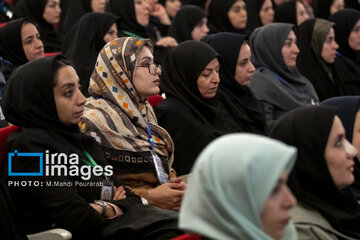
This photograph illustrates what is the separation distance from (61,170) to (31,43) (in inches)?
94.4

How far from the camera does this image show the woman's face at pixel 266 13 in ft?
25.5

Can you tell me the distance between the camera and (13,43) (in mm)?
4840

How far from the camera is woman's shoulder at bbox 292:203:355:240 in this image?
2.28 m

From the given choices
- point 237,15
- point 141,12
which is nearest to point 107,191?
point 141,12

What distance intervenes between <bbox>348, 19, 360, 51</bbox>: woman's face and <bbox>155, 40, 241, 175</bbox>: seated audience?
2.56 metres

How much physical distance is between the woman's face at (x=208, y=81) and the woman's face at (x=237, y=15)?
335 cm

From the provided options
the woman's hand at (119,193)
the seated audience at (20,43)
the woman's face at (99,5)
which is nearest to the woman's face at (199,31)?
the woman's face at (99,5)

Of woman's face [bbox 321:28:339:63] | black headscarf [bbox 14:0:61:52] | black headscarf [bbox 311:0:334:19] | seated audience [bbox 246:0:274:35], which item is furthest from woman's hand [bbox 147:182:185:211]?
black headscarf [bbox 311:0:334:19]

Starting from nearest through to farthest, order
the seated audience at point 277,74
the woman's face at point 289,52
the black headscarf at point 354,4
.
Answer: the seated audience at point 277,74
the woman's face at point 289,52
the black headscarf at point 354,4

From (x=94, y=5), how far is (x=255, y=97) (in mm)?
3372

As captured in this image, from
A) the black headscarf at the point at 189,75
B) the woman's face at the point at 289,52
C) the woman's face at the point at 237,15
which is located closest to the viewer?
the black headscarf at the point at 189,75

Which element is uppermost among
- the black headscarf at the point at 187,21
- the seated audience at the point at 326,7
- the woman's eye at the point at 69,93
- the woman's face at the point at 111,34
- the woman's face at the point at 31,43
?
the woman's eye at the point at 69,93

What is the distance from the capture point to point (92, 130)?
10.5 ft

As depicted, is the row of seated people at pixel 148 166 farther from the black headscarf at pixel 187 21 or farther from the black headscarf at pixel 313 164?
the black headscarf at pixel 187 21
